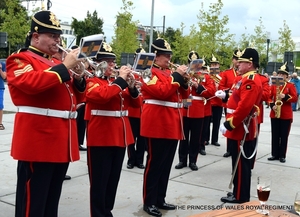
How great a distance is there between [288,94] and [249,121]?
3449 mm

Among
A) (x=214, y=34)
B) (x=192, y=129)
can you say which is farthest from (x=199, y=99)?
(x=214, y=34)

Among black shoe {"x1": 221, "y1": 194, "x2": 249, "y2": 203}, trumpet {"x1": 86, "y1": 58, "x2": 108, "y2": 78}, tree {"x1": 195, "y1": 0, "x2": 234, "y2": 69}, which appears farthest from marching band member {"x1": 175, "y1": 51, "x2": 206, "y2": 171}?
tree {"x1": 195, "y1": 0, "x2": 234, "y2": 69}

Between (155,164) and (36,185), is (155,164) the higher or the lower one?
the lower one

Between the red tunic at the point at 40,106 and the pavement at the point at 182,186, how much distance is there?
170 cm

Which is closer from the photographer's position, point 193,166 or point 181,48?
point 193,166

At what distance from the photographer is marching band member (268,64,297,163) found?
824 centimetres

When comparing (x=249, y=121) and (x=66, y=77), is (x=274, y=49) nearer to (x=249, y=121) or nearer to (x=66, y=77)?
(x=249, y=121)

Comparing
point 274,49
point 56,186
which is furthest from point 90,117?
point 274,49

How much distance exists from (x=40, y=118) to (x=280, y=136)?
6.36m

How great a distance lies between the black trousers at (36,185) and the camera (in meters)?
3.27

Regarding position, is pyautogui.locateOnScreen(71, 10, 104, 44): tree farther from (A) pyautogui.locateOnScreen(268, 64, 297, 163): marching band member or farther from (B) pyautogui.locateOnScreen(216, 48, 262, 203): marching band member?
(B) pyautogui.locateOnScreen(216, 48, 262, 203): marching band member

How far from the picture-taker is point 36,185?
3.26 metres

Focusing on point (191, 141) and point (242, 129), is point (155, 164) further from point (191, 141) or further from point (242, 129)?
point (191, 141)

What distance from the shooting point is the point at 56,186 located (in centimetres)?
348
